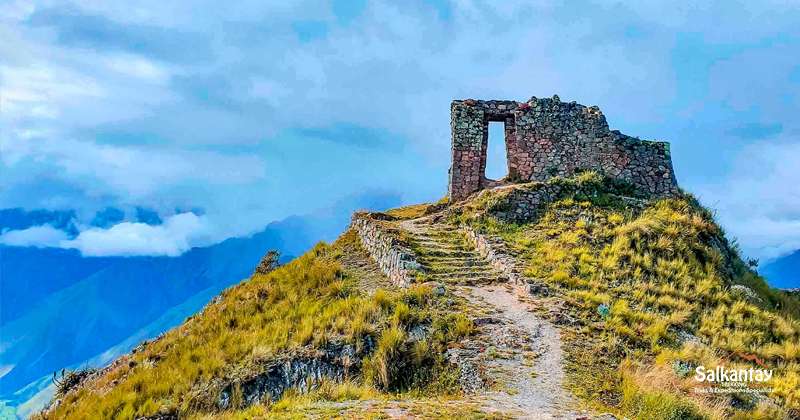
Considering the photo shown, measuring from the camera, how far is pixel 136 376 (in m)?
12.0

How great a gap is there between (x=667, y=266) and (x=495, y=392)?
9.81 m

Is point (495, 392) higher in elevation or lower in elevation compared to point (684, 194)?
lower

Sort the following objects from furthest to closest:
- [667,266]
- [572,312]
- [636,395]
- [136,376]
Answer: [667,266], [572,312], [136,376], [636,395]

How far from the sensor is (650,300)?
554 inches

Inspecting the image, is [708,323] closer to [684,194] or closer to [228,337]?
[684,194]

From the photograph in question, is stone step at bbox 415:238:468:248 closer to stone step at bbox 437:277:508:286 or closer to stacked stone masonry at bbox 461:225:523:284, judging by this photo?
stacked stone masonry at bbox 461:225:523:284

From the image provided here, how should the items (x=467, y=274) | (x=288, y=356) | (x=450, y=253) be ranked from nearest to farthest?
1. (x=288, y=356)
2. (x=467, y=274)
3. (x=450, y=253)

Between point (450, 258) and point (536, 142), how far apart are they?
8739mm

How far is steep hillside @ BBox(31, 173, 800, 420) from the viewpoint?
972cm

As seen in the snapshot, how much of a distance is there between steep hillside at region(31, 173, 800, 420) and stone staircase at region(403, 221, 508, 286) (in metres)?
0.07

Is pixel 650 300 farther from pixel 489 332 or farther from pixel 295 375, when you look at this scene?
pixel 295 375

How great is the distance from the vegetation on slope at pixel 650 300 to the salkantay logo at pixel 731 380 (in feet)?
0.57

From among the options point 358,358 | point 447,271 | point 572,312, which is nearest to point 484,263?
point 447,271

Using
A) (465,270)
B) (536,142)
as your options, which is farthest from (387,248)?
(536,142)
